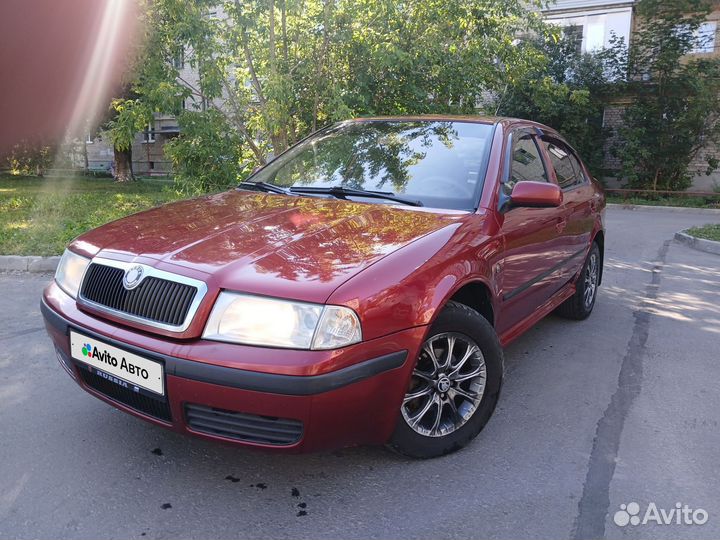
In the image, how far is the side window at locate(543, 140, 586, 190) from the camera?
4.33 meters

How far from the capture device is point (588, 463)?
2738 mm

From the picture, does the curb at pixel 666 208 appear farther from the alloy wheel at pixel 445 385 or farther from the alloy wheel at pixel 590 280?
the alloy wheel at pixel 445 385

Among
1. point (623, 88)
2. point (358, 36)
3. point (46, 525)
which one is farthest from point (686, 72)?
point (46, 525)

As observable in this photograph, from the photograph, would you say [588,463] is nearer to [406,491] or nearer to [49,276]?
[406,491]

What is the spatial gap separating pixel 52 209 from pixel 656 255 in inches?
384

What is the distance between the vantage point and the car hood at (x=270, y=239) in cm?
226

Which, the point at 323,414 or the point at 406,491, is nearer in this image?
the point at 323,414

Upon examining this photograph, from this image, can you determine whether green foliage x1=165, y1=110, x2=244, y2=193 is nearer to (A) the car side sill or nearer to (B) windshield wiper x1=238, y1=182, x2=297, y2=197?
(B) windshield wiper x1=238, y1=182, x2=297, y2=197

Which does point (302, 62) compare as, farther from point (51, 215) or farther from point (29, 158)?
point (29, 158)

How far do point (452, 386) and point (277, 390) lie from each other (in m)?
0.96

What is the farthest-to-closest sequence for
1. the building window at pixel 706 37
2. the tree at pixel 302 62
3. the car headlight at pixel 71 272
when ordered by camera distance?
the building window at pixel 706 37 < the tree at pixel 302 62 < the car headlight at pixel 71 272

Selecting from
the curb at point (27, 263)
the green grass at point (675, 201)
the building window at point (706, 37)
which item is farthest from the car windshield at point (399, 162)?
the building window at point (706, 37)

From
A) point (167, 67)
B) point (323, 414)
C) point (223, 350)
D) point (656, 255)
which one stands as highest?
point (167, 67)
